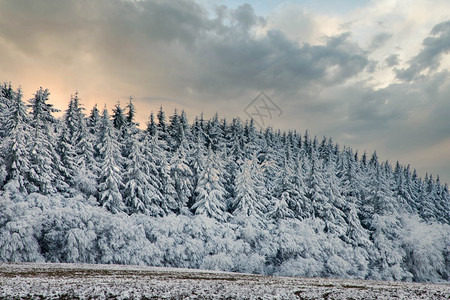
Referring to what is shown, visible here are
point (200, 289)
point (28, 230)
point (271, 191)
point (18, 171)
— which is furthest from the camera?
point (271, 191)

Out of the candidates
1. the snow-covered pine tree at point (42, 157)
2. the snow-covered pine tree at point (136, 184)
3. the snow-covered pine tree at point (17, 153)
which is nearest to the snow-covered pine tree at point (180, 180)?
the snow-covered pine tree at point (136, 184)

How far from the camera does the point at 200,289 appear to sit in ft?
47.3

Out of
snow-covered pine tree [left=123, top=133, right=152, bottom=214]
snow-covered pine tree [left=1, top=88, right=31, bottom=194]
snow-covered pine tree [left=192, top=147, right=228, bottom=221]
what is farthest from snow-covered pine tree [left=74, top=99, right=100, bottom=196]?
snow-covered pine tree [left=192, top=147, right=228, bottom=221]

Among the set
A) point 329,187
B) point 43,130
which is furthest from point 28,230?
point 329,187

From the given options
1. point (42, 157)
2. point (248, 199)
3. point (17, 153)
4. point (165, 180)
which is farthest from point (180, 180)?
point (17, 153)

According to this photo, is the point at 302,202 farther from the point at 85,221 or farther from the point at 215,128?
the point at 85,221

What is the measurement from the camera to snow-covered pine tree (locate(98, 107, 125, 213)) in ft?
144

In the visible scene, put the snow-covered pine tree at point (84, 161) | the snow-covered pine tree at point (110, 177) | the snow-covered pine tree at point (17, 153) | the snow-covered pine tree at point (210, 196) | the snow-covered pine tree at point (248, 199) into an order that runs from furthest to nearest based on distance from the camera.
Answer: the snow-covered pine tree at point (248, 199) < the snow-covered pine tree at point (210, 196) < the snow-covered pine tree at point (84, 161) < the snow-covered pine tree at point (110, 177) < the snow-covered pine tree at point (17, 153)

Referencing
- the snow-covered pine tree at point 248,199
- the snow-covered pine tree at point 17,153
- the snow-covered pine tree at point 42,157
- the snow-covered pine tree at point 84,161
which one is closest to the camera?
the snow-covered pine tree at point 17,153

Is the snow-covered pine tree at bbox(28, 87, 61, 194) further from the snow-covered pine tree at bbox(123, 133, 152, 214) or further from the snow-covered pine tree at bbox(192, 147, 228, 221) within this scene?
the snow-covered pine tree at bbox(192, 147, 228, 221)

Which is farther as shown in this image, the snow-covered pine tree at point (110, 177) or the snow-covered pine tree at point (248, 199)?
the snow-covered pine tree at point (248, 199)

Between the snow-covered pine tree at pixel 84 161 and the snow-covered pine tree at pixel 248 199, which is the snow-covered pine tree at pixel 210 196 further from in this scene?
the snow-covered pine tree at pixel 84 161

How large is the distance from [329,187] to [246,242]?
21638 mm

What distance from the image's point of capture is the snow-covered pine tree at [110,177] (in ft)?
144
